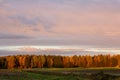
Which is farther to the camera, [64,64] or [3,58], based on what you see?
[64,64]

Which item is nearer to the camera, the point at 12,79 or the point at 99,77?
the point at 12,79

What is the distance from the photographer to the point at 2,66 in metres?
173

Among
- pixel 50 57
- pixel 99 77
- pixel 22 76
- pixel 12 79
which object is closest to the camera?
pixel 12 79

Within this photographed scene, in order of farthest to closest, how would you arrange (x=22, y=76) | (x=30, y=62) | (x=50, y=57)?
(x=50, y=57) → (x=30, y=62) → (x=22, y=76)

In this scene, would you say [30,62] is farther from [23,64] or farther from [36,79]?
[36,79]

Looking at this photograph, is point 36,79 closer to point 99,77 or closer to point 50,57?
point 99,77

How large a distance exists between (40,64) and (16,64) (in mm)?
15525

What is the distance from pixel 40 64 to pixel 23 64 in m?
12.6

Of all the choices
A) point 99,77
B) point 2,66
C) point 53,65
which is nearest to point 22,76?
point 99,77

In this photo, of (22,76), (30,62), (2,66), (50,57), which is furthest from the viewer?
(50,57)

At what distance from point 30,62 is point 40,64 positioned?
639 centimetres

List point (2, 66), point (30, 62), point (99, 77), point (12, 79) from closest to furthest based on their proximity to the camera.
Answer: point (12, 79) < point (99, 77) < point (2, 66) < point (30, 62)

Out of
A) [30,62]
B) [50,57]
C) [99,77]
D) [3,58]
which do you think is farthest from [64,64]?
[99,77]

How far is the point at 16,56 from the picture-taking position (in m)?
189
